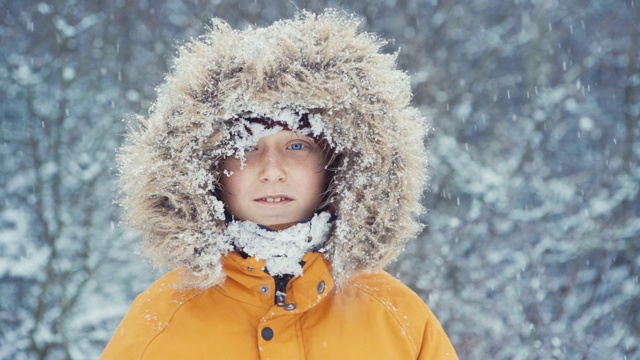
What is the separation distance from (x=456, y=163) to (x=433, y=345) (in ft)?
10.8

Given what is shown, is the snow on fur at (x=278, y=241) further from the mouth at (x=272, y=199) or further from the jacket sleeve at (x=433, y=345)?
the jacket sleeve at (x=433, y=345)

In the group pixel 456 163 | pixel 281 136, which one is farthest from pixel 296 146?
pixel 456 163

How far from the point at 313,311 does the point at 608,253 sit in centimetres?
418

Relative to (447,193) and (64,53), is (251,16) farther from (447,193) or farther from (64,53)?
(447,193)

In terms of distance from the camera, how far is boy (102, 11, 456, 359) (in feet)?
5.19

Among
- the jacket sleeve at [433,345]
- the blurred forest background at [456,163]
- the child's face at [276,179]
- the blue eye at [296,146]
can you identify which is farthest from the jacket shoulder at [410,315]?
the blurred forest background at [456,163]

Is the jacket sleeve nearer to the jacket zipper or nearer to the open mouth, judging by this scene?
the jacket zipper

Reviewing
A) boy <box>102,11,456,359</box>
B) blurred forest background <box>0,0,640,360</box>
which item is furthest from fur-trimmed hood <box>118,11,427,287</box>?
blurred forest background <box>0,0,640,360</box>

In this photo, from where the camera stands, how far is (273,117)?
1585 millimetres

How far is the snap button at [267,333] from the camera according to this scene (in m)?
1.53

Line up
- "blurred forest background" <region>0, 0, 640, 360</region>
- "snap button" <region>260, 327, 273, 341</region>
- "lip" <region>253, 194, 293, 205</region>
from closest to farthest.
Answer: "snap button" <region>260, 327, 273, 341</region>, "lip" <region>253, 194, 293, 205</region>, "blurred forest background" <region>0, 0, 640, 360</region>

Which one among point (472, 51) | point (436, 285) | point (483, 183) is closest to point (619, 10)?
point (472, 51)

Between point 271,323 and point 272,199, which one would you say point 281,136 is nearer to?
point 272,199

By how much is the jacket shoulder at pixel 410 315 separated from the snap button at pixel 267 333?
0.30m
